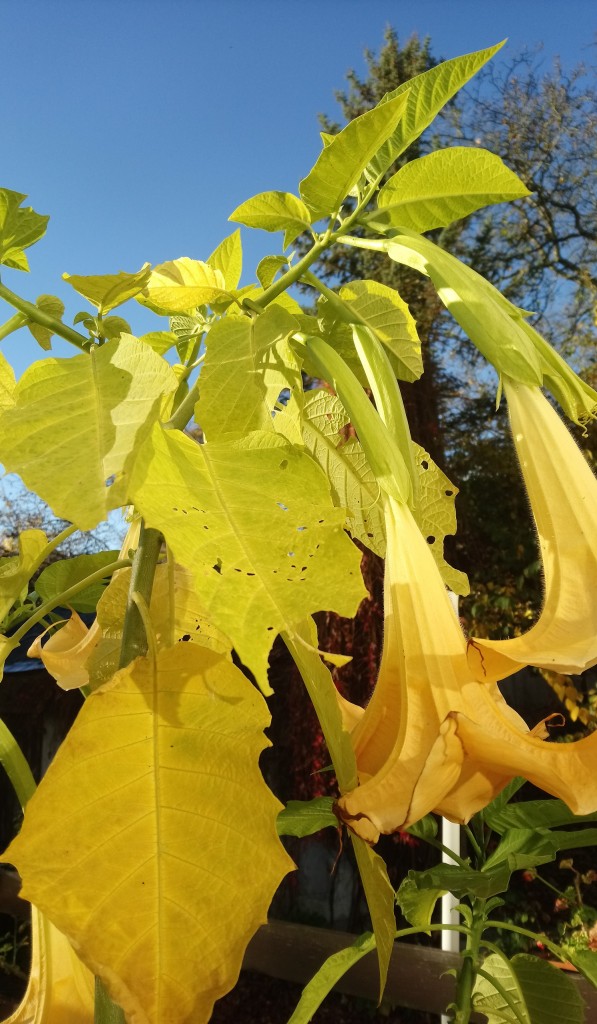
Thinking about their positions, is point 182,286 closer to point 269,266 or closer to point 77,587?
point 269,266

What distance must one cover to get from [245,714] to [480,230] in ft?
20.4

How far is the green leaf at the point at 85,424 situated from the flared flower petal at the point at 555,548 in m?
0.15

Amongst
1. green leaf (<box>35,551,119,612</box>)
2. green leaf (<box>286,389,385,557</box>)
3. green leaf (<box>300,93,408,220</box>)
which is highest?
green leaf (<box>300,93,408,220</box>)

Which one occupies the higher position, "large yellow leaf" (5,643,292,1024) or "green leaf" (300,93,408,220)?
"green leaf" (300,93,408,220)

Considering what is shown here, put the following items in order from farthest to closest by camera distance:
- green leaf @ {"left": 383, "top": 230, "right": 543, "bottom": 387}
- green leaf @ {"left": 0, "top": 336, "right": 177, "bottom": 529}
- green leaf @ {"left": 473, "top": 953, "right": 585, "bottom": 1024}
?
green leaf @ {"left": 473, "top": 953, "right": 585, "bottom": 1024} < green leaf @ {"left": 383, "top": 230, "right": 543, "bottom": 387} < green leaf @ {"left": 0, "top": 336, "right": 177, "bottom": 529}

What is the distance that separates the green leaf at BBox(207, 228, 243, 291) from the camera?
1.41ft

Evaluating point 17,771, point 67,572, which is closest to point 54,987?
point 17,771

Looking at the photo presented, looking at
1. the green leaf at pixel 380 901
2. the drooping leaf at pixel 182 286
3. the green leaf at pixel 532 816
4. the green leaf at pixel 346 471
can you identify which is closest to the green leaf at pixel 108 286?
the drooping leaf at pixel 182 286

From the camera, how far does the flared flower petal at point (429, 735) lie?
25cm

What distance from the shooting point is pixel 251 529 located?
232mm

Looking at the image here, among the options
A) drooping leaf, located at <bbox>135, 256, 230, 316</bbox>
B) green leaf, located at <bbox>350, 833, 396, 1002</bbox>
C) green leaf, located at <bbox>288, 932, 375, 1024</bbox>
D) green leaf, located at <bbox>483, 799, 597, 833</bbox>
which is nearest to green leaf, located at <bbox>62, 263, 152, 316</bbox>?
drooping leaf, located at <bbox>135, 256, 230, 316</bbox>

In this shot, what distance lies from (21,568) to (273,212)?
0.69 feet

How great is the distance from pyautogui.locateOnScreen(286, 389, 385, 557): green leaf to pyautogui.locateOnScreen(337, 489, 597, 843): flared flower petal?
115 mm

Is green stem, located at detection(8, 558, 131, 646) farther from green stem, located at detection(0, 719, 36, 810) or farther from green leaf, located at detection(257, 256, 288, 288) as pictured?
green leaf, located at detection(257, 256, 288, 288)
